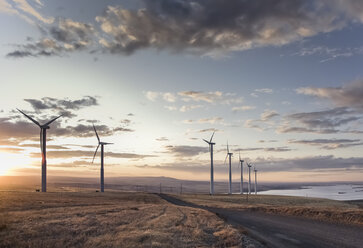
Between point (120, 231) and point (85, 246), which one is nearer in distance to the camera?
point (85, 246)

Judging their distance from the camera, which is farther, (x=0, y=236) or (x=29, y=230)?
(x=29, y=230)

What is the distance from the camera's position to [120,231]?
26.5 meters

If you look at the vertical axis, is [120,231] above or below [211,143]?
below

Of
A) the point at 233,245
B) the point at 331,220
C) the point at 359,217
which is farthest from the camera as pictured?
the point at 331,220

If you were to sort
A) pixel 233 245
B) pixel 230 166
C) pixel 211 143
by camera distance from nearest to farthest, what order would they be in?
pixel 233 245
pixel 211 143
pixel 230 166

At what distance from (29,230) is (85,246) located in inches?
302

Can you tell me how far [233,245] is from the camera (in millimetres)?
20703

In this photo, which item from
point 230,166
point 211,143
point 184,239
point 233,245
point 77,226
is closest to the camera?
point 233,245

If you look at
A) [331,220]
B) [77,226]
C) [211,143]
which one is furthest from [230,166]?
[77,226]

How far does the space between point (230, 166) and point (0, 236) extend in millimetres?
147596

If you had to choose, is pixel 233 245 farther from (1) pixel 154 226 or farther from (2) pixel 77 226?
(2) pixel 77 226

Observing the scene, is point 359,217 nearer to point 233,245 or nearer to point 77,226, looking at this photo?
point 233,245

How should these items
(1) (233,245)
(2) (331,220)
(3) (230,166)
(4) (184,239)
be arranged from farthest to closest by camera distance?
(3) (230,166) < (2) (331,220) < (4) (184,239) < (1) (233,245)

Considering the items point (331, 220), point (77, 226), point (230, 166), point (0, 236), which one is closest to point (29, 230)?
point (0, 236)
